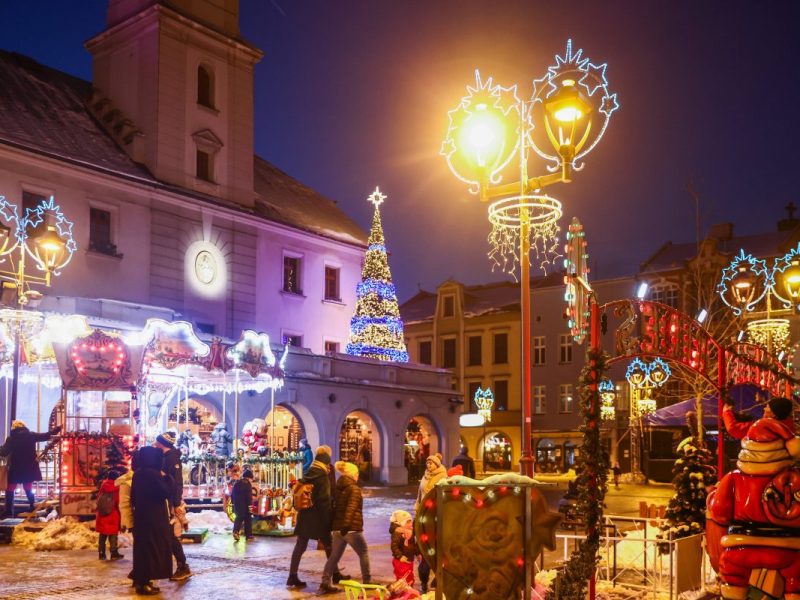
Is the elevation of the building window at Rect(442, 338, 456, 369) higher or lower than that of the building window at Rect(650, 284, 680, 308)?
lower

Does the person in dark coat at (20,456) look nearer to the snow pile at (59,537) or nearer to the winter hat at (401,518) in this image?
the snow pile at (59,537)

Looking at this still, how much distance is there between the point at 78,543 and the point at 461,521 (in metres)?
10.9

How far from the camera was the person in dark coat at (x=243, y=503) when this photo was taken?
17.1 metres

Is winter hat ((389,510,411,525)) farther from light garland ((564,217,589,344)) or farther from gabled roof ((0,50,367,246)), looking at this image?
gabled roof ((0,50,367,246))

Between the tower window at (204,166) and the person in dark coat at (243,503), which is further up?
the tower window at (204,166)

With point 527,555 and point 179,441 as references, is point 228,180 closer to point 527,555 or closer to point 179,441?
point 179,441

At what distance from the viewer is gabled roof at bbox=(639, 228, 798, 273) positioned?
47219mm

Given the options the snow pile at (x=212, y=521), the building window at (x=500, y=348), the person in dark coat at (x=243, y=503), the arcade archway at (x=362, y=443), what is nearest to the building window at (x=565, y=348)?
the building window at (x=500, y=348)

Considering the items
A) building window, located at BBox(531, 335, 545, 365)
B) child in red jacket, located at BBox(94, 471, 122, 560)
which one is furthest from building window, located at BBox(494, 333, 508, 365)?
child in red jacket, located at BBox(94, 471, 122, 560)

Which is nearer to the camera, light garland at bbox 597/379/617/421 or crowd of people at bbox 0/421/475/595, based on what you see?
crowd of people at bbox 0/421/475/595

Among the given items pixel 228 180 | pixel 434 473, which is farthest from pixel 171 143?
pixel 434 473

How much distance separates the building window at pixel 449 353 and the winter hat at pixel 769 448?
161 ft

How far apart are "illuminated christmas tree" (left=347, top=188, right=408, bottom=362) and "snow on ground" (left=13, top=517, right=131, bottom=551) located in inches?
766

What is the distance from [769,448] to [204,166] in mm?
28298
